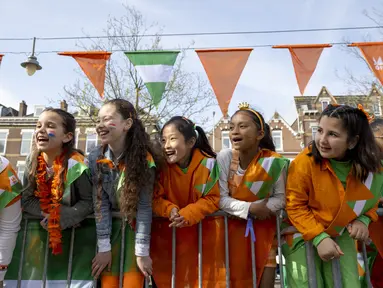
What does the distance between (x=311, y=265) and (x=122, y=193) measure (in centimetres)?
143

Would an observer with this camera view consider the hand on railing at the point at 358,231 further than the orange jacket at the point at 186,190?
No

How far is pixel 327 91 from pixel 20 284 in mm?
31416

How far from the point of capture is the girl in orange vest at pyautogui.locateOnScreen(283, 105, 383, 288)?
231 cm

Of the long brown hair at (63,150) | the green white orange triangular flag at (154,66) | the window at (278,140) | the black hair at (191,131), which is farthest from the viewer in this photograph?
the window at (278,140)

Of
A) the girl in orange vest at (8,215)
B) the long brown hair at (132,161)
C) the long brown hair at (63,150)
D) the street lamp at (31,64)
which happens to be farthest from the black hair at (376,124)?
the street lamp at (31,64)

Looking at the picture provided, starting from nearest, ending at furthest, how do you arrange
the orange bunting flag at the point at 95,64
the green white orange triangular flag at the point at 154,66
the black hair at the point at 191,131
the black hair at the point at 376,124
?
1. the black hair at the point at 191,131
2. the black hair at the point at 376,124
3. the green white orange triangular flag at the point at 154,66
4. the orange bunting flag at the point at 95,64

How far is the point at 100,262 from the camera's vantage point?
2.41 meters

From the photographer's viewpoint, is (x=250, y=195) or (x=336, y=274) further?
(x=250, y=195)

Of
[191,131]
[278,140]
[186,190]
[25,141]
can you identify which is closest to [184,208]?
[186,190]

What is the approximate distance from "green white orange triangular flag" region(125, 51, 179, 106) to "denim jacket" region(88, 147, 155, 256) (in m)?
2.21

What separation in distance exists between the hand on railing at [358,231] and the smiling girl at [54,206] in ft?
6.16

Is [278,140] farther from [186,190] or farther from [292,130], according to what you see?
[186,190]

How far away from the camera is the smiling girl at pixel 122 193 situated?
2418 millimetres

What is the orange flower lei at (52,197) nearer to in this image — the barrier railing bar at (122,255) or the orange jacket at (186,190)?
the barrier railing bar at (122,255)
